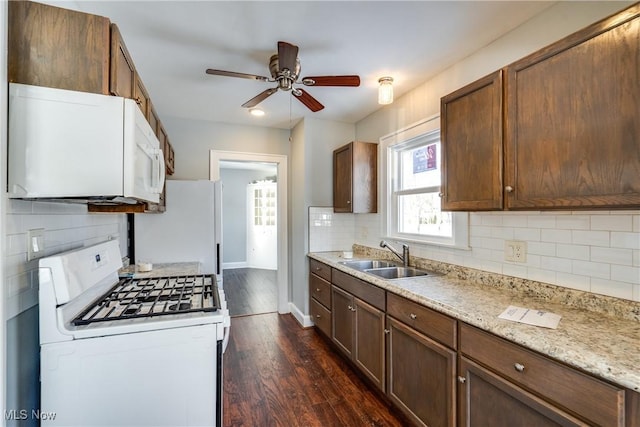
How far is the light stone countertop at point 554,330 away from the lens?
36.6 inches

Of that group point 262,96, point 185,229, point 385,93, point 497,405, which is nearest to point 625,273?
point 497,405

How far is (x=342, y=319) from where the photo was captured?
→ 260cm

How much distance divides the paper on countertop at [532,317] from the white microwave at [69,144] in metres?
1.66

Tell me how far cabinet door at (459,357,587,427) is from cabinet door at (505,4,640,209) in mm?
770

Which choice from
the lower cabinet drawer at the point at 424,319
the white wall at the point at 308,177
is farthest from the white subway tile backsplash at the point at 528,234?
the white wall at the point at 308,177

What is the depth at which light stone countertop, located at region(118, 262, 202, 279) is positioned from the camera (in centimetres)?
230

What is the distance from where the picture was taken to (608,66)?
111 centimetres

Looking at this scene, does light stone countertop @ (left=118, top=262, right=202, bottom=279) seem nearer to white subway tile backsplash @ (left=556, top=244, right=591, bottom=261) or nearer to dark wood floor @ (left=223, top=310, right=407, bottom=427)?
dark wood floor @ (left=223, top=310, right=407, bottom=427)

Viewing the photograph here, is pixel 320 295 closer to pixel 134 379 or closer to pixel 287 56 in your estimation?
pixel 134 379

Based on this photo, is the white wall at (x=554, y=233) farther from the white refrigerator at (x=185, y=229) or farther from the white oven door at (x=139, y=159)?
the white refrigerator at (x=185, y=229)

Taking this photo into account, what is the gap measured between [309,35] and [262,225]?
521 cm

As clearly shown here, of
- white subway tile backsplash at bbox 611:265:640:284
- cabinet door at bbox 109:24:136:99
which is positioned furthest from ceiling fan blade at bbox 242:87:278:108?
white subway tile backsplash at bbox 611:265:640:284

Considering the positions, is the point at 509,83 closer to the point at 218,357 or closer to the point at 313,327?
the point at 218,357

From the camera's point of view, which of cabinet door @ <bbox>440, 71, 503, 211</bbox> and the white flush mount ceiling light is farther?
the white flush mount ceiling light
